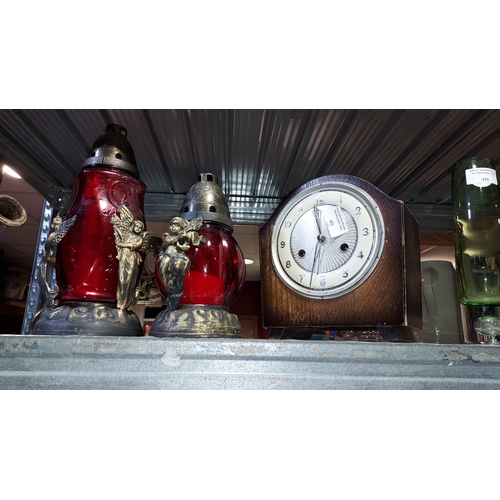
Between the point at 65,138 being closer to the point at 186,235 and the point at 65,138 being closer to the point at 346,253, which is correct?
the point at 186,235

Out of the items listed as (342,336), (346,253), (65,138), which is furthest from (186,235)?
(342,336)

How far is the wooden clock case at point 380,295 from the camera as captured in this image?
2.35ft

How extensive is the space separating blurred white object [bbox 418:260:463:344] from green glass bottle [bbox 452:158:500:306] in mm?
249

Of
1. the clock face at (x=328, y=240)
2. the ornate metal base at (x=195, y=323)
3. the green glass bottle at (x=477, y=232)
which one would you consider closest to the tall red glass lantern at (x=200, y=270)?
the ornate metal base at (x=195, y=323)

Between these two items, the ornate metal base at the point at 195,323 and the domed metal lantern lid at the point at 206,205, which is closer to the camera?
the ornate metal base at the point at 195,323

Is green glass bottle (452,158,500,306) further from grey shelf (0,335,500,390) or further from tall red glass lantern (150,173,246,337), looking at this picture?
tall red glass lantern (150,173,246,337)

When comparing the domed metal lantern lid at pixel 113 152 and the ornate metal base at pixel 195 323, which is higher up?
the domed metal lantern lid at pixel 113 152

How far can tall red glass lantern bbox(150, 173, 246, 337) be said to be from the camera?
0.68 m

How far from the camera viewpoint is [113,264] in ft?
2.46

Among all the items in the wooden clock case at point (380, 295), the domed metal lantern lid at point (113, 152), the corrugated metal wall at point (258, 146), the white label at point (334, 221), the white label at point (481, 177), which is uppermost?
the corrugated metal wall at point (258, 146)

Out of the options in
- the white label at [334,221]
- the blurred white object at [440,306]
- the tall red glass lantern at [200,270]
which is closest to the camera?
the tall red glass lantern at [200,270]

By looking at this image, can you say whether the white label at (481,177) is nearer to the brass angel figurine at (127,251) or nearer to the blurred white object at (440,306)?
the blurred white object at (440,306)

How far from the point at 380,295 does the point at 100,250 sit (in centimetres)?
52

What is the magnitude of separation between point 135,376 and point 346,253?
436 mm
